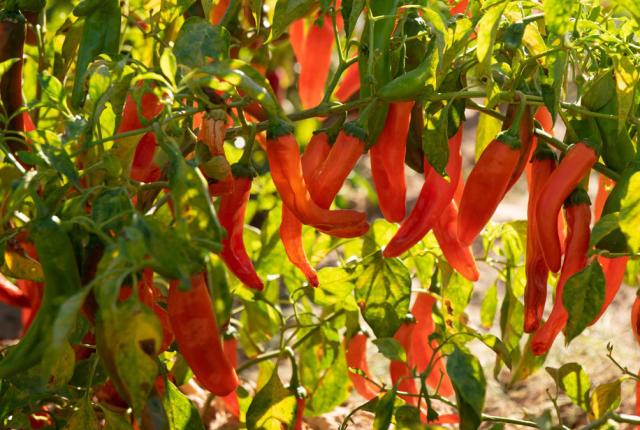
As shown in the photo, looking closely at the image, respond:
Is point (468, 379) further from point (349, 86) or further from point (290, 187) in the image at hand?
point (349, 86)

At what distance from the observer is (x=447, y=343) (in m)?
1.70

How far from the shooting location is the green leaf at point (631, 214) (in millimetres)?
1336

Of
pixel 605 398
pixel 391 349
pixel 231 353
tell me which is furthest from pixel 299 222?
pixel 605 398

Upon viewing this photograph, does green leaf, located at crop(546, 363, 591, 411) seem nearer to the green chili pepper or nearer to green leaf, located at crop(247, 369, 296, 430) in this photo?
green leaf, located at crop(247, 369, 296, 430)

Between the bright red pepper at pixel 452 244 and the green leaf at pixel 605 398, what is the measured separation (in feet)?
0.95

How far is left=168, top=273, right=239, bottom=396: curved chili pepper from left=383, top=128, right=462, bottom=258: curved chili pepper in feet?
1.17

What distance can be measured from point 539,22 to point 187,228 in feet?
2.80

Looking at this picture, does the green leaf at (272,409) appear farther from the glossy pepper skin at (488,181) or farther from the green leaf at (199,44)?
the green leaf at (199,44)

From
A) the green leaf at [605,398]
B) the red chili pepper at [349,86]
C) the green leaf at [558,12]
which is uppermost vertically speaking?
the green leaf at [558,12]

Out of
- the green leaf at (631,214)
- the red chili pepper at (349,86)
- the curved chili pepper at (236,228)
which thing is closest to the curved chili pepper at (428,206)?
the curved chili pepper at (236,228)

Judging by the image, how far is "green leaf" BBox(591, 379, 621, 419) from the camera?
5.75ft

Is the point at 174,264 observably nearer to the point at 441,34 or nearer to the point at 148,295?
the point at 148,295

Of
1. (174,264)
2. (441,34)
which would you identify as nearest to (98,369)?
(174,264)

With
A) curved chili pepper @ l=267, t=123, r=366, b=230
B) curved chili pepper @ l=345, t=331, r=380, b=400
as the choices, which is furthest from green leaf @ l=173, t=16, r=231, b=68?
curved chili pepper @ l=345, t=331, r=380, b=400
